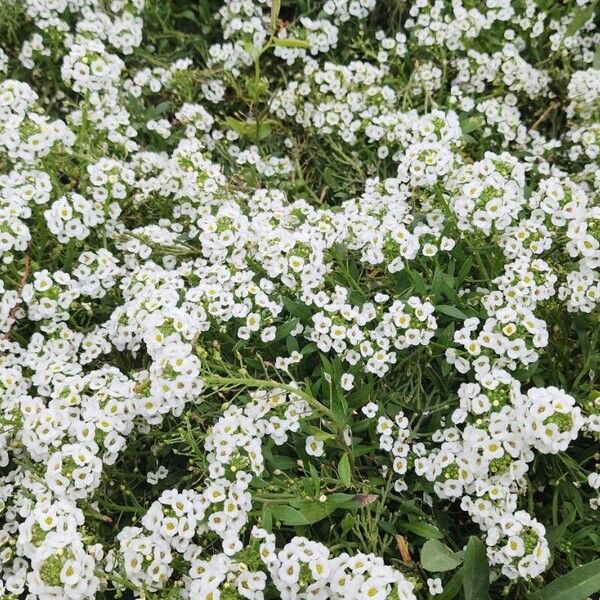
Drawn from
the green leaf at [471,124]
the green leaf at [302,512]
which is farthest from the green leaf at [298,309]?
the green leaf at [471,124]

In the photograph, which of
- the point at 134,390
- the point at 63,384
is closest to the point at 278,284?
the point at 134,390

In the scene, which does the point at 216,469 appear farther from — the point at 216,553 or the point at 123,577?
the point at 123,577

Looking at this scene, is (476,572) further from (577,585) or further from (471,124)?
(471,124)

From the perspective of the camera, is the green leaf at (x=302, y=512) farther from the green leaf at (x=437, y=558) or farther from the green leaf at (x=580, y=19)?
the green leaf at (x=580, y=19)

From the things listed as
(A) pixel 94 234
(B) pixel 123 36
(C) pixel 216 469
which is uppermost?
(B) pixel 123 36

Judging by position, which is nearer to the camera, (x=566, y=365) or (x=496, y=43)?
(x=566, y=365)

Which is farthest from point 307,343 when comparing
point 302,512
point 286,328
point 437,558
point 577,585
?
point 577,585
